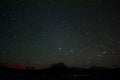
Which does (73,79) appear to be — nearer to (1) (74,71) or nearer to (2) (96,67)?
(1) (74,71)

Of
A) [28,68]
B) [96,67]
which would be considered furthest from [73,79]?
[28,68]

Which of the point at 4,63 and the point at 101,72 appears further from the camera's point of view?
the point at 4,63

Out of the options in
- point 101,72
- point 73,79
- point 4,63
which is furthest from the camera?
point 4,63

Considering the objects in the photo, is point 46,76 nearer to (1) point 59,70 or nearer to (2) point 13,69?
(1) point 59,70

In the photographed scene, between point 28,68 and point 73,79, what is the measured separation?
0.51 meters

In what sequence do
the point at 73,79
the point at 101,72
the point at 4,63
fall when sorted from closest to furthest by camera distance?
the point at 73,79, the point at 101,72, the point at 4,63

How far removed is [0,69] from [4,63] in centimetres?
10

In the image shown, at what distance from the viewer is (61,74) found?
218 centimetres

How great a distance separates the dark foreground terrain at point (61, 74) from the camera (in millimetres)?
2102

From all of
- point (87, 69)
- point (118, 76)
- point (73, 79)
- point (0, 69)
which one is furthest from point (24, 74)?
point (118, 76)

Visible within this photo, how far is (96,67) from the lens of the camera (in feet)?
7.61

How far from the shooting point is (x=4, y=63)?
7.74 ft

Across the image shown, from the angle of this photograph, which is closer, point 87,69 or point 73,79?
point 73,79

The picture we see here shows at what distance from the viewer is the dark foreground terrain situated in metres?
2.10
